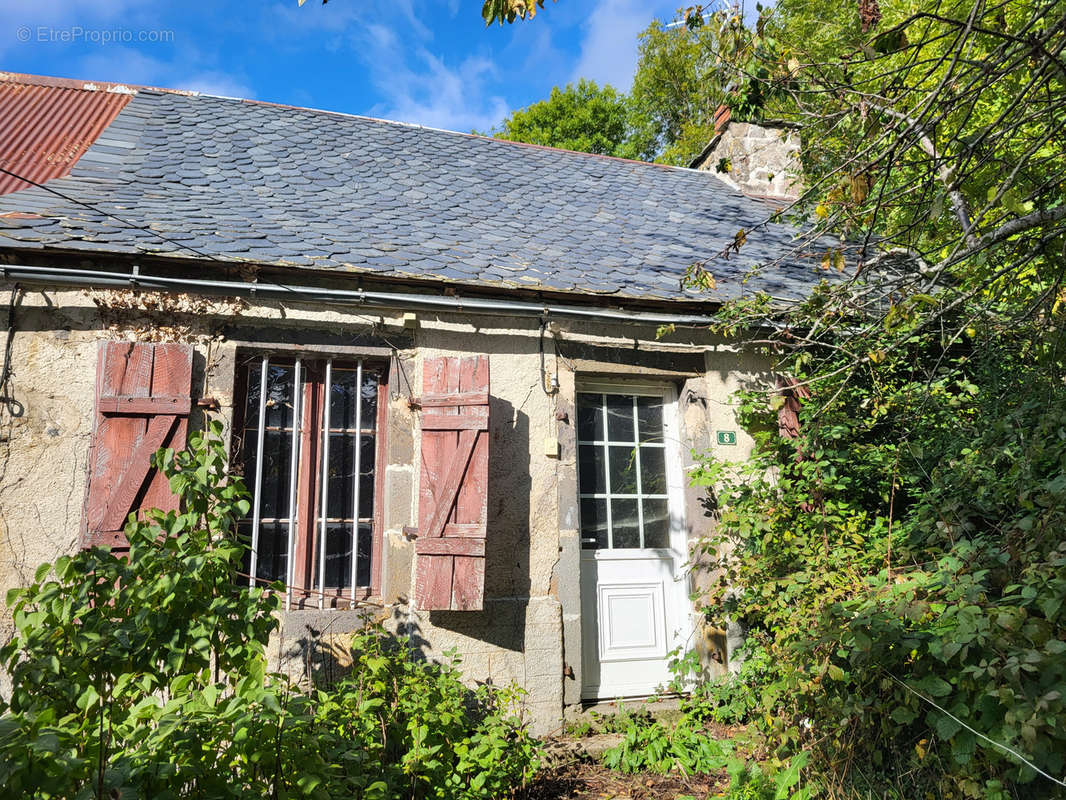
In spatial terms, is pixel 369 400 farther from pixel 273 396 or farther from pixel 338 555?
pixel 338 555

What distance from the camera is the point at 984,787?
108 inches

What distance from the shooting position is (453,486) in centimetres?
450

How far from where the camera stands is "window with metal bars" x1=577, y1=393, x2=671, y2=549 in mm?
5234

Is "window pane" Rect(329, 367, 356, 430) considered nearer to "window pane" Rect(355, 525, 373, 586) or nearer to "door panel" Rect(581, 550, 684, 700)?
"window pane" Rect(355, 525, 373, 586)

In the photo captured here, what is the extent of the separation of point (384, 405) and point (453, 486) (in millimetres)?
811

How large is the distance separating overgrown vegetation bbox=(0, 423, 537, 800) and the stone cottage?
4.71ft

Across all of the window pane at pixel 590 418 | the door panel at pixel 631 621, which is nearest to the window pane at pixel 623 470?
the window pane at pixel 590 418

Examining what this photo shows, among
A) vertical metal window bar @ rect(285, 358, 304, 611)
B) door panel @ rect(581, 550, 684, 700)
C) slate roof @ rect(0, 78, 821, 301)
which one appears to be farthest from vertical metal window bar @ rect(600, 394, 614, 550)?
vertical metal window bar @ rect(285, 358, 304, 611)

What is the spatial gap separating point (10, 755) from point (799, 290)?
234 inches

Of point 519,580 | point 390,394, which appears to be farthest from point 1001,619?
point 390,394

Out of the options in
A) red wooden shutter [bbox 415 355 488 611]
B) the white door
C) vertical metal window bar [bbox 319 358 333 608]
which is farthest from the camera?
the white door

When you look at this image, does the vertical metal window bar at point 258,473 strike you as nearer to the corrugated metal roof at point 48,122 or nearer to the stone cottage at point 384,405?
the stone cottage at point 384,405

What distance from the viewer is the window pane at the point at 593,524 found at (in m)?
5.17

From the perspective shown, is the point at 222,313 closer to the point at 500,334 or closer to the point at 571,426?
the point at 500,334
